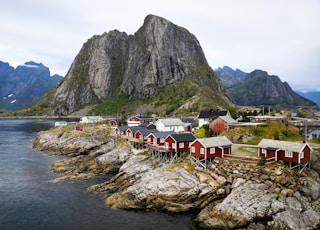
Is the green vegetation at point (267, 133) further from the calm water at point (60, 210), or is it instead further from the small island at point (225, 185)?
A: the calm water at point (60, 210)

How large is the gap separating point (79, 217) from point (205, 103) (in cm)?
12249

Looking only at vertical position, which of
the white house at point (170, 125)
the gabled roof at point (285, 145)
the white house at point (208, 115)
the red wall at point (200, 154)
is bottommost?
the red wall at point (200, 154)

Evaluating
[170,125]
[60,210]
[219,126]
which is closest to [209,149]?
[219,126]

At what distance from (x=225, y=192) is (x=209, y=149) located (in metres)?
8.56

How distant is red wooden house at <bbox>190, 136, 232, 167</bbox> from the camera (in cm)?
4659

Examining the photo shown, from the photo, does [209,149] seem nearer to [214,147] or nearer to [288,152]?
[214,147]

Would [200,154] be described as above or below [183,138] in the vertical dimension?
below

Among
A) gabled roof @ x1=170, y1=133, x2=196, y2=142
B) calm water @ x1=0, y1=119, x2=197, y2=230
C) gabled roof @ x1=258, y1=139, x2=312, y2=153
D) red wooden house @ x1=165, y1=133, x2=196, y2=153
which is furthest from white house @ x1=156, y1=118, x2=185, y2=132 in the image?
gabled roof @ x1=258, y1=139, x2=312, y2=153

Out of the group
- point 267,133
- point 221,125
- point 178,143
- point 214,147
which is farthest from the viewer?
point 221,125

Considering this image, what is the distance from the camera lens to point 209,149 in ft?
153

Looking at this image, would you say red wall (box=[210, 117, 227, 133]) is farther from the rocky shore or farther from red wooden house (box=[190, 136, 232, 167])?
the rocky shore

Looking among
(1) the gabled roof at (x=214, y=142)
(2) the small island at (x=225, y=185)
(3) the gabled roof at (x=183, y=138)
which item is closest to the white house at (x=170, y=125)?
(2) the small island at (x=225, y=185)

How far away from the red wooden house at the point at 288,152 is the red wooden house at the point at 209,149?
19.6 feet

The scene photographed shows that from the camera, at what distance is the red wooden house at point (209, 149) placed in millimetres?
46594
